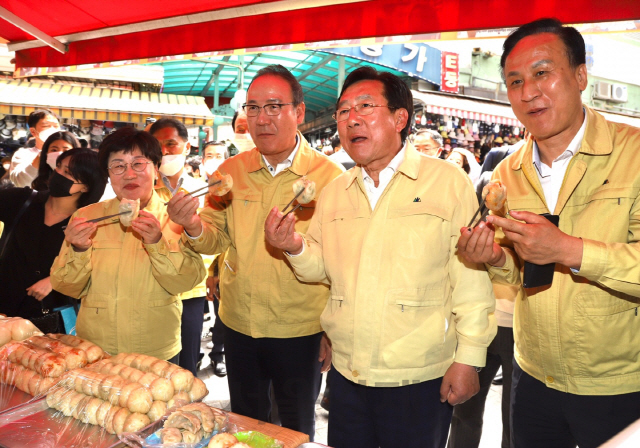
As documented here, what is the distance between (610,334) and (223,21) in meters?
2.53

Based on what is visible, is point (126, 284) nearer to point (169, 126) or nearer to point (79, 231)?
point (79, 231)

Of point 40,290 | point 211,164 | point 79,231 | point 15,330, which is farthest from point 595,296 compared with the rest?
point 211,164

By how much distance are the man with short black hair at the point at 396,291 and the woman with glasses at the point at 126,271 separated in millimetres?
648

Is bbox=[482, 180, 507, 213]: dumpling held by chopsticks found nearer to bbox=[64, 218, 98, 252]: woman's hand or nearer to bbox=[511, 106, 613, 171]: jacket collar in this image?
bbox=[511, 106, 613, 171]: jacket collar

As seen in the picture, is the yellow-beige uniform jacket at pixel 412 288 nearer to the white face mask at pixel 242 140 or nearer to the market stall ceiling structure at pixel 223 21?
the market stall ceiling structure at pixel 223 21

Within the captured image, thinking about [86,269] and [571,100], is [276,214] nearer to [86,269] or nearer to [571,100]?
[86,269]

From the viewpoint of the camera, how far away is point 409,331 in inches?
73.5

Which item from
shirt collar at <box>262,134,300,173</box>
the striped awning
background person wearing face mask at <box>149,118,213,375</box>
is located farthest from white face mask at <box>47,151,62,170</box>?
the striped awning

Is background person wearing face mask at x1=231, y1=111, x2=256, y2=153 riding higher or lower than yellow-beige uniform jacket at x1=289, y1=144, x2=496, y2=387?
higher

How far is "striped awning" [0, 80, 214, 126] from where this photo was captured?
963cm

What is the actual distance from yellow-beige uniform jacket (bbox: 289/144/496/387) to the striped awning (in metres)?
9.99

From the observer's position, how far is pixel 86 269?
2.34 meters

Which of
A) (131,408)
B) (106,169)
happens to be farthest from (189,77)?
(131,408)

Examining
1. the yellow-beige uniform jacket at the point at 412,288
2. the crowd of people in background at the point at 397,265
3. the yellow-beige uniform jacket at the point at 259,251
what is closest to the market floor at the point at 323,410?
the yellow-beige uniform jacket at the point at 259,251
